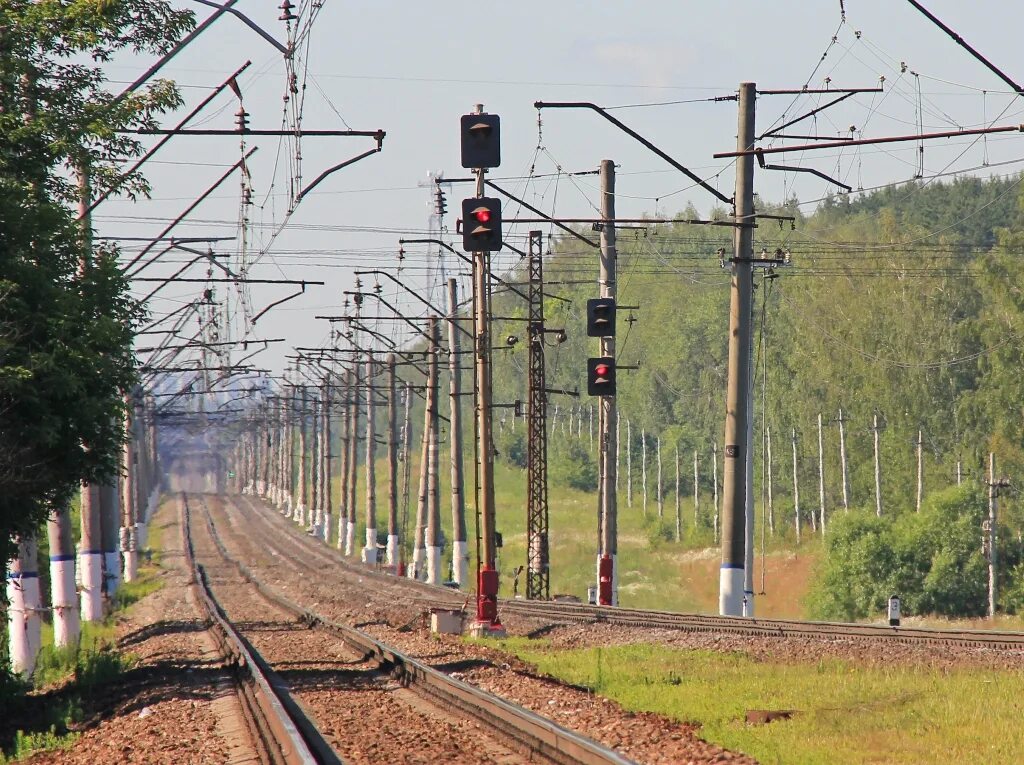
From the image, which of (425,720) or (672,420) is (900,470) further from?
(425,720)

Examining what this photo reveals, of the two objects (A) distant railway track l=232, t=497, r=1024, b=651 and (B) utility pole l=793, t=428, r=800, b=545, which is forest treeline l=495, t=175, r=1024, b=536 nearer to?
(B) utility pole l=793, t=428, r=800, b=545

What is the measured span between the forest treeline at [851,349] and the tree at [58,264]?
109ft

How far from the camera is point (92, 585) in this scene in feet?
140

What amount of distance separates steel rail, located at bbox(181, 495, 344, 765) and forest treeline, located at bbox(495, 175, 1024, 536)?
33689 mm

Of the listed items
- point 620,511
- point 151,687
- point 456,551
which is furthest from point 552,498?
point 151,687

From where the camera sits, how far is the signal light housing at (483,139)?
2602 centimetres

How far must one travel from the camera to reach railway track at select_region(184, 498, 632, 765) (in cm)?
1238

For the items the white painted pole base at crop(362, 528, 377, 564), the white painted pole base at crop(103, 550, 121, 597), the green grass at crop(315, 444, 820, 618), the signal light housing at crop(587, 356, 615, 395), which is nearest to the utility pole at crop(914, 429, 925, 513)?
the green grass at crop(315, 444, 820, 618)

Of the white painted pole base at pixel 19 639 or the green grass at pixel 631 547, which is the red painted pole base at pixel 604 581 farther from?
the green grass at pixel 631 547

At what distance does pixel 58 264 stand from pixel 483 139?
7.54 meters

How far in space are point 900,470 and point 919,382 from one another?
507 cm

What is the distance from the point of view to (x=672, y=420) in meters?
128

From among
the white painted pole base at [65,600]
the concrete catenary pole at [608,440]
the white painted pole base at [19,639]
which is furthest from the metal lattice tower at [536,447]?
the white painted pole base at [19,639]

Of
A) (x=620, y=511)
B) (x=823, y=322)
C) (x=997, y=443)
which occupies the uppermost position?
(x=823, y=322)
